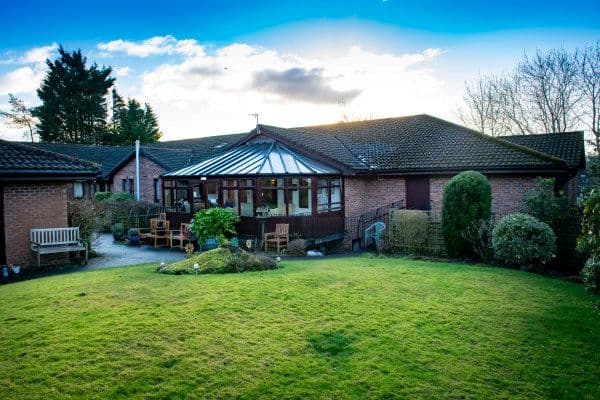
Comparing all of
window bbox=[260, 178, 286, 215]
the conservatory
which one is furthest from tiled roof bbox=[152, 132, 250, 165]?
window bbox=[260, 178, 286, 215]

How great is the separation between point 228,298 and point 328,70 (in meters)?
19.1

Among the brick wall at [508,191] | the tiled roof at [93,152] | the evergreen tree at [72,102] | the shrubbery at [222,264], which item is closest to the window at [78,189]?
the tiled roof at [93,152]

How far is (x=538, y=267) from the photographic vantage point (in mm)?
11234

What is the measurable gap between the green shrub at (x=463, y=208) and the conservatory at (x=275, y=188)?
5554 millimetres

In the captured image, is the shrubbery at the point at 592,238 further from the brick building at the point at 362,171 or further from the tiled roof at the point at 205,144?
the tiled roof at the point at 205,144

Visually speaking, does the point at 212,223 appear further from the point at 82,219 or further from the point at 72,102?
the point at 72,102

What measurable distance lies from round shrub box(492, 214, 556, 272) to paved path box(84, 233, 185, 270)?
10296 millimetres

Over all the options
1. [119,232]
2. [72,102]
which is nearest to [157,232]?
[119,232]

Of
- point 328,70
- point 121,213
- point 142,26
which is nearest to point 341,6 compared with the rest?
point 142,26

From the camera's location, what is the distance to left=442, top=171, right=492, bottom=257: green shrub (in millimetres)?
12672

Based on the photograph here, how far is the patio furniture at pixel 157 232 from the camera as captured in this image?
17559 millimetres

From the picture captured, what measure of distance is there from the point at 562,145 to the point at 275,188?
1425 centimetres

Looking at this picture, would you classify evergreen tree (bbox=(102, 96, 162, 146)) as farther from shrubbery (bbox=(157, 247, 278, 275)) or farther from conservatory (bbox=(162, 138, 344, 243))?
shrubbery (bbox=(157, 247, 278, 275))

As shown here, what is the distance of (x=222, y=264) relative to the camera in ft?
33.7
